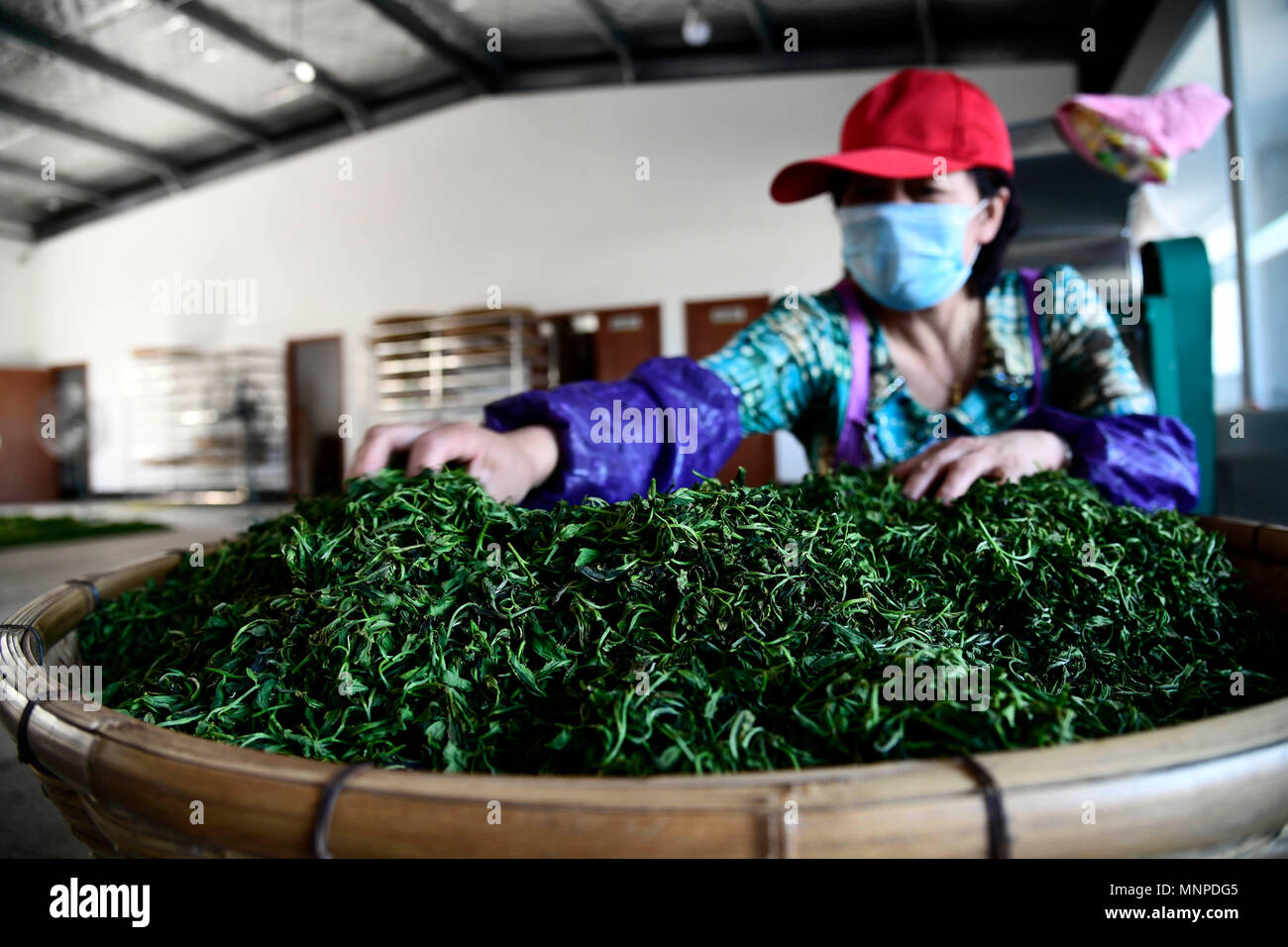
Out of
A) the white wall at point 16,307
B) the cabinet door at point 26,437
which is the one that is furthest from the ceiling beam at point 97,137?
the cabinet door at point 26,437

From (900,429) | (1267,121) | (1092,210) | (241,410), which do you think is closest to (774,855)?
(900,429)

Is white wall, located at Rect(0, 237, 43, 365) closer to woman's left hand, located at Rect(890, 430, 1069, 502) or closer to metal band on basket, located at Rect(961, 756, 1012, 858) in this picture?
woman's left hand, located at Rect(890, 430, 1069, 502)

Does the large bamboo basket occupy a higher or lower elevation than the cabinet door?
lower

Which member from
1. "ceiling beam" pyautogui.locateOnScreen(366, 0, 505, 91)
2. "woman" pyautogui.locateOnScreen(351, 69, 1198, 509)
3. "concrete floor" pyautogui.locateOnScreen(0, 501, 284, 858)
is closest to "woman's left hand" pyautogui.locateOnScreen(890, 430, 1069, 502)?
"woman" pyautogui.locateOnScreen(351, 69, 1198, 509)

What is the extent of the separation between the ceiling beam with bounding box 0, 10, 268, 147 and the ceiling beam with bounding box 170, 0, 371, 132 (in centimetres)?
115

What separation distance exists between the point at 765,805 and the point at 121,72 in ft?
29.9

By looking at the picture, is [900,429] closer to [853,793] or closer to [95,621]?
[853,793]

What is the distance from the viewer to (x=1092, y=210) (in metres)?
2.25

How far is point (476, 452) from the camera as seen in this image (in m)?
0.88

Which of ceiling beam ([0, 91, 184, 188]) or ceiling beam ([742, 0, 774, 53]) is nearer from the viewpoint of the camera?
ceiling beam ([742, 0, 774, 53])

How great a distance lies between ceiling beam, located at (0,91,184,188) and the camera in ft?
25.3

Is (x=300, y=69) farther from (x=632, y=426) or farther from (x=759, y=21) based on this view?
(x=632, y=426)

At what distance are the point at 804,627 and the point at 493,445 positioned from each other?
46 centimetres

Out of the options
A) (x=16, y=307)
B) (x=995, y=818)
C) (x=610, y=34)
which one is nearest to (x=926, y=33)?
(x=610, y=34)
